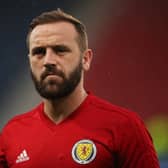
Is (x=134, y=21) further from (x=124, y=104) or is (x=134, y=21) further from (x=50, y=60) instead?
(x=50, y=60)

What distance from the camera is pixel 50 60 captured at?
113 cm

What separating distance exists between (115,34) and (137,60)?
144mm

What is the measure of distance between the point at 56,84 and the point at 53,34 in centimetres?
13

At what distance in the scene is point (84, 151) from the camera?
1113 mm

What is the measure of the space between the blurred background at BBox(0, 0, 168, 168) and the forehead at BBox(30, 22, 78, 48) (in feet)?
2.48

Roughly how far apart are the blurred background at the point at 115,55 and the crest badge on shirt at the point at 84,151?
2.47 ft

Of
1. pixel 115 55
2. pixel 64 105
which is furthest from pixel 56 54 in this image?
pixel 115 55

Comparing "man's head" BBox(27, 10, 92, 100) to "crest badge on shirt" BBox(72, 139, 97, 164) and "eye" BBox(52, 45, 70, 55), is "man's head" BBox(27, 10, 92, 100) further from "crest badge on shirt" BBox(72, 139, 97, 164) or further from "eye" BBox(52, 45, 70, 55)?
"crest badge on shirt" BBox(72, 139, 97, 164)

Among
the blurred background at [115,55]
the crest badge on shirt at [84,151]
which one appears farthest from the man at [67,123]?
the blurred background at [115,55]

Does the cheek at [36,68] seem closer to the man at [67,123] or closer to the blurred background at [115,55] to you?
the man at [67,123]

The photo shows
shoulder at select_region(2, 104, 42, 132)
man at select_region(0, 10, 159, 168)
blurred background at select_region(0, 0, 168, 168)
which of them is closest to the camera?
man at select_region(0, 10, 159, 168)

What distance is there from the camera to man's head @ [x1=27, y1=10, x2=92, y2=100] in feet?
3.71

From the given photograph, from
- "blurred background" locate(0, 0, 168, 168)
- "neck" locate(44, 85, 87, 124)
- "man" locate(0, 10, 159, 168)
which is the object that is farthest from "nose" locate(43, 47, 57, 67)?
"blurred background" locate(0, 0, 168, 168)

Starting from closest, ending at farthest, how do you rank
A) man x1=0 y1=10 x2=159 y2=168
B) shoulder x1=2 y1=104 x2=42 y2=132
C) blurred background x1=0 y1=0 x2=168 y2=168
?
man x1=0 y1=10 x2=159 y2=168
shoulder x1=2 y1=104 x2=42 y2=132
blurred background x1=0 y1=0 x2=168 y2=168
